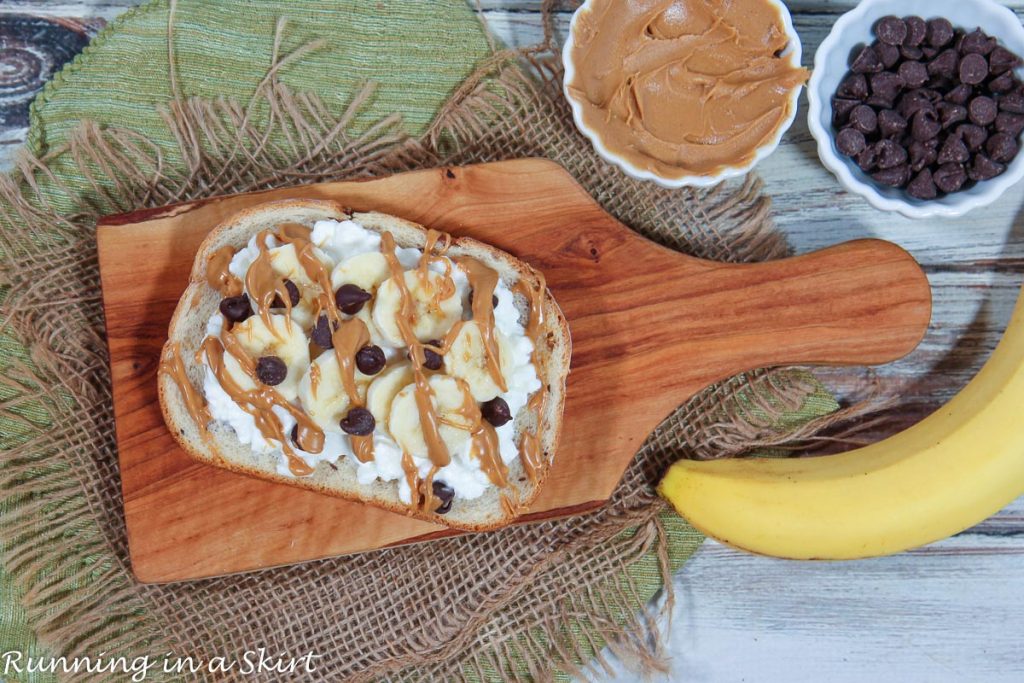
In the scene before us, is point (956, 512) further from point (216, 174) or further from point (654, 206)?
point (216, 174)

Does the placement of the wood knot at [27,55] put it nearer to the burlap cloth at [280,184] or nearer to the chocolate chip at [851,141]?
the burlap cloth at [280,184]

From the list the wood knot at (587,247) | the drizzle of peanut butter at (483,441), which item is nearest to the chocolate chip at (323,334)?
the drizzle of peanut butter at (483,441)

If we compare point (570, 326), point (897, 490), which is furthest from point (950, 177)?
point (570, 326)

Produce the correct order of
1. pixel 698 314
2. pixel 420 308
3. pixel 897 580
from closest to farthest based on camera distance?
pixel 420 308 < pixel 698 314 < pixel 897 580

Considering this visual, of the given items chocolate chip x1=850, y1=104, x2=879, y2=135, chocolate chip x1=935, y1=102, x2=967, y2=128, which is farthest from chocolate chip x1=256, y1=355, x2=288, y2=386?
chocolate chip x1=935, y1=102, x2=967, y2=128

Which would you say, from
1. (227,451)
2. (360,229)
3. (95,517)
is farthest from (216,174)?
(95,517)

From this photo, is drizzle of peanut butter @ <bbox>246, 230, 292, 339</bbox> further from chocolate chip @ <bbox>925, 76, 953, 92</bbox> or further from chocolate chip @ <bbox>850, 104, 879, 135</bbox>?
chocolate chip @ <bbox>925, 76, 953, 92</bbox>

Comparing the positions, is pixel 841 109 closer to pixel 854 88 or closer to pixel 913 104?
pixel 854 88
